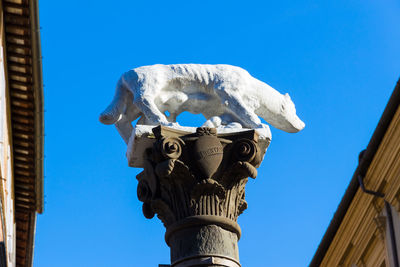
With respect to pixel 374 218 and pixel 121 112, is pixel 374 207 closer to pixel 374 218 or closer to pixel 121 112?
pixel 374 218

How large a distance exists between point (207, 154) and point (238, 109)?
34.5 inches

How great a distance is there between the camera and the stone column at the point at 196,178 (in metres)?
7.07

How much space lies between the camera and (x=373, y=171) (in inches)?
810

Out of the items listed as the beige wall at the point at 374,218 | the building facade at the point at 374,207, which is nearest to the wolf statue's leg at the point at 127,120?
the building facade at the point at 374,207

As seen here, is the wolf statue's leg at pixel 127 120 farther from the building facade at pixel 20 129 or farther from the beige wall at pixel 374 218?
the building facade at pixel 20 129

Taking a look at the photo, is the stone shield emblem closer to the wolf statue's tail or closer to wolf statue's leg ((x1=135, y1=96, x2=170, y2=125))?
wolf statue's leg ((x1=135, y1=96, x2=170, y2=125))

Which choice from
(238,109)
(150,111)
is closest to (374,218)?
(238,109)

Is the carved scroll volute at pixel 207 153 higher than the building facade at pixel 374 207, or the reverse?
the building facade at pixel 374 207

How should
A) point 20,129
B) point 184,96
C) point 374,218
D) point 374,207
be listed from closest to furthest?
point 184,96, point 374,218, point 374,207, point 20,129

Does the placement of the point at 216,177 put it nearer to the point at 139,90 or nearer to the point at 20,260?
the point at 139,90

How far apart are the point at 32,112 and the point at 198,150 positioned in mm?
18551

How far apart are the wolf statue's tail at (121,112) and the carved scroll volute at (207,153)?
1003 mm

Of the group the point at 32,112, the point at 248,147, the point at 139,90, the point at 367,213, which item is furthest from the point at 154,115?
the point at 32,112

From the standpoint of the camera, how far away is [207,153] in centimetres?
734
